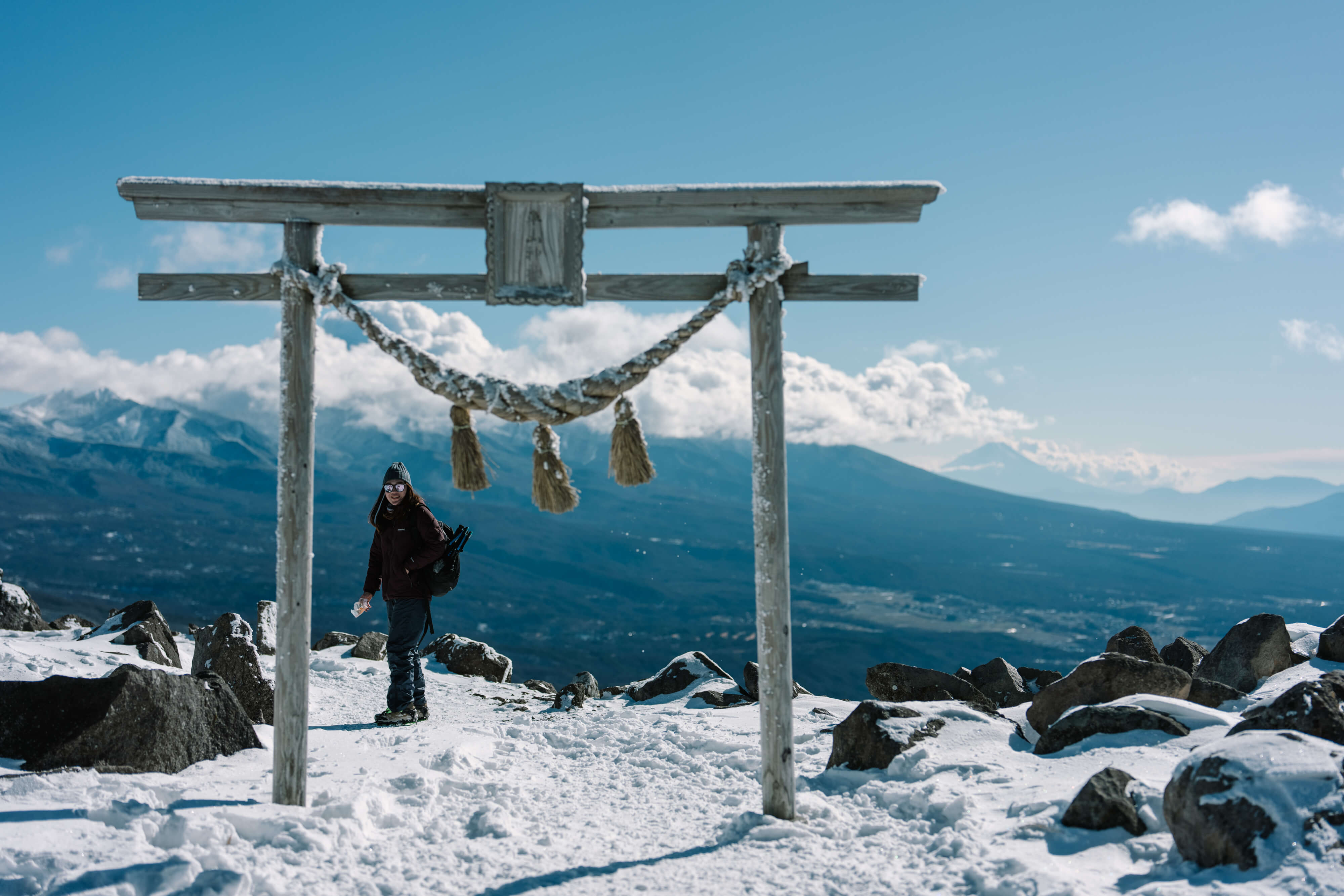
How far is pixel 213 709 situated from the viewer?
18.3 feet

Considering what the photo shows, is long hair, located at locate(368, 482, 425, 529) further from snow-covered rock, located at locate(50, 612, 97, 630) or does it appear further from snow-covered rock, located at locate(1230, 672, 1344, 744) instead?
snow-covered rock, located at locate(50, 612, 97, 630)

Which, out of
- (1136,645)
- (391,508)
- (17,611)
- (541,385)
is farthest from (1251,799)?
(17,611)

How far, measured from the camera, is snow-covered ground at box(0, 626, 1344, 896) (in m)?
3.50

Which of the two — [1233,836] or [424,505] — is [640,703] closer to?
[424,505]

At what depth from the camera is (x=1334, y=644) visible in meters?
7.34

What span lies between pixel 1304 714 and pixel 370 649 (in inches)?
413

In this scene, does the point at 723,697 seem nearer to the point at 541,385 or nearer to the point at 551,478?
the point at 551,478

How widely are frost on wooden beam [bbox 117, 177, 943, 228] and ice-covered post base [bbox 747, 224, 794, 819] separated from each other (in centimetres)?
30

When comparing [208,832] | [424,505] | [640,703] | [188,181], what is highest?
[188,181]

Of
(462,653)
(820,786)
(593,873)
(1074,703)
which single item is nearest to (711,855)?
(593,873)

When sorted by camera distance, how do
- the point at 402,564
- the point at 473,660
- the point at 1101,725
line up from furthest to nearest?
the point at 473,660, the point at 402,564, the point at 1101,725

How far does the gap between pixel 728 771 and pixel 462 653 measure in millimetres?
6271

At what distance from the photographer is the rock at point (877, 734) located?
5.40 meters

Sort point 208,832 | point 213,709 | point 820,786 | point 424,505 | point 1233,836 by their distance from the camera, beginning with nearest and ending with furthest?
point 1233,836, point 208,832, point 820,786, point 213,709, point 424,505
